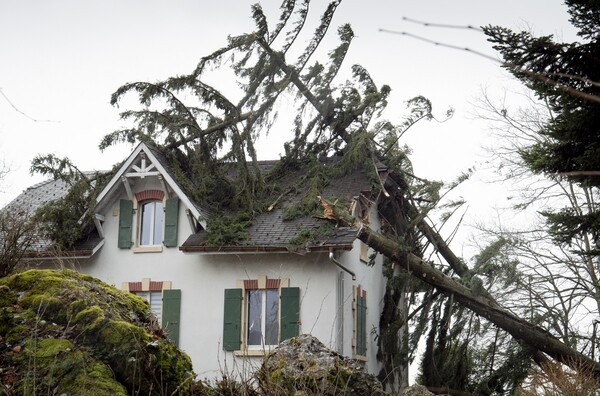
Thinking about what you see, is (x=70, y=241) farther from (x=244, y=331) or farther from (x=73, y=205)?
(x=244, y=331)

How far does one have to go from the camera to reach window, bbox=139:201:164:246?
2006cm

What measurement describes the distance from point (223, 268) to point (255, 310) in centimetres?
133

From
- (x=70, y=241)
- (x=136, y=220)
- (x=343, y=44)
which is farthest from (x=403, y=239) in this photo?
(x=70, y=241)

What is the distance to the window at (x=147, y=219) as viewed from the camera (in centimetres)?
1978

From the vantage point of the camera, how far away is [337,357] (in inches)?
316

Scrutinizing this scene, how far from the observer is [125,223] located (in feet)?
66.0

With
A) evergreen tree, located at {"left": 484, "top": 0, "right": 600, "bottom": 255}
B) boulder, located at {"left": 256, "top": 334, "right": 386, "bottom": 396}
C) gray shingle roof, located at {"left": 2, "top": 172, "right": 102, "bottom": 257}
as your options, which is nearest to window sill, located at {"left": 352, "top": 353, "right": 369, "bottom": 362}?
gray shingle roof, located at {"left": 2, "top": 172, "right": 102, "bottom": 257}

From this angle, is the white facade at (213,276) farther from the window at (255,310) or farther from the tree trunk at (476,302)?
the tree trunk at (476,302)

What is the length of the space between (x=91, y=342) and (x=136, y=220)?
13.1 meters

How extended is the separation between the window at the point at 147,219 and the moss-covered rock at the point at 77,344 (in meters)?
11.7

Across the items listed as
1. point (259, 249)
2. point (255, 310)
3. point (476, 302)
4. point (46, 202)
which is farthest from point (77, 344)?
point (46, 202)

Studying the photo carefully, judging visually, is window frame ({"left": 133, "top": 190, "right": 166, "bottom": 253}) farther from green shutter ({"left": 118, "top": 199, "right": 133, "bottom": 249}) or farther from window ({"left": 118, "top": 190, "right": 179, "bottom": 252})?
green shutter ({"left": 118, "top": 199, "right": 133, "bottom": 249})

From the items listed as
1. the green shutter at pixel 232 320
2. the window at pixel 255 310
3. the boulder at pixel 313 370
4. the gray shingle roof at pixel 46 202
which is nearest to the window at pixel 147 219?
the gray shingle roof at pixel 46 202

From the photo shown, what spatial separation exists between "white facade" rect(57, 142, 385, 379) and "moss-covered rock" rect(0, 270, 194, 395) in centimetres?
952
